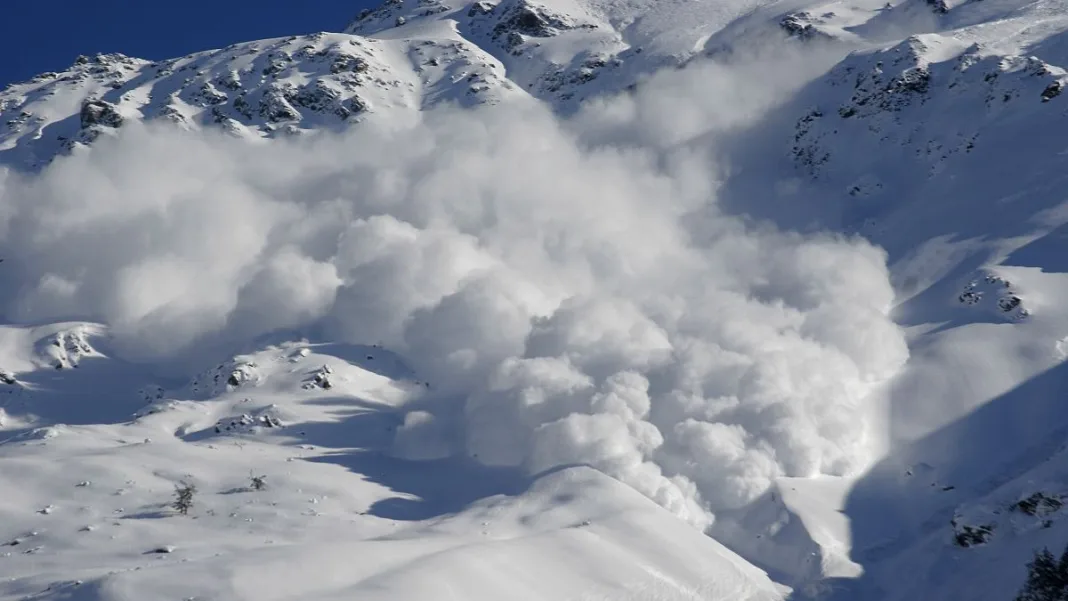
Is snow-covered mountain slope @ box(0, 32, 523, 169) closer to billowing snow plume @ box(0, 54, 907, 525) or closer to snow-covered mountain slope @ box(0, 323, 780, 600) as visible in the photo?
billowing snow plume @ box(0, 54, 907, 525)

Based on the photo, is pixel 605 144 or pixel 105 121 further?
pixel 105 121

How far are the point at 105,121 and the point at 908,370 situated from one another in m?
114

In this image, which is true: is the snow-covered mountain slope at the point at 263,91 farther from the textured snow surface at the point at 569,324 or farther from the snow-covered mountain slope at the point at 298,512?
the snow-covered mountain slope at the point at 298,512

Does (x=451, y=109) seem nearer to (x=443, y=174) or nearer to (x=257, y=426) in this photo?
(x=443, y=174)

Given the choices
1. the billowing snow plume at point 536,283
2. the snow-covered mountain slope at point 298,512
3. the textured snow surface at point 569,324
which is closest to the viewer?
the snow-covered mountain slope at point 298,512

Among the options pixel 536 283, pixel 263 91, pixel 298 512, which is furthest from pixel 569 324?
pixel 263 91

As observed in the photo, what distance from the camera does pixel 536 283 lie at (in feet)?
291

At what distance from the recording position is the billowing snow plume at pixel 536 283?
63.0 metres

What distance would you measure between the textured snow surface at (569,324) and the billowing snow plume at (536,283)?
394 mm

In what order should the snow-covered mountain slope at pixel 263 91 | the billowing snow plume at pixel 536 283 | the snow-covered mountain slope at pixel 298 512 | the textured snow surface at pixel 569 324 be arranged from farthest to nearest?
the snow-covered mountain slope at pixel 263 91 → the billowing snow plume at pixel 536 283 → the textured snow surface at pixel 569 324 → the snow-covered mountain slope at pixel 298 512

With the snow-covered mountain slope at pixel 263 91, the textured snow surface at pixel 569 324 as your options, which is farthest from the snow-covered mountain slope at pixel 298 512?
the snow-covered mountain slope at pixel 263 91

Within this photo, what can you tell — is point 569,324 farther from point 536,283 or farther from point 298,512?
point 298,512

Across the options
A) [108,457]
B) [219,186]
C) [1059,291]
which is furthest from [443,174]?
[1059,291]

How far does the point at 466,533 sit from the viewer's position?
164 feet
